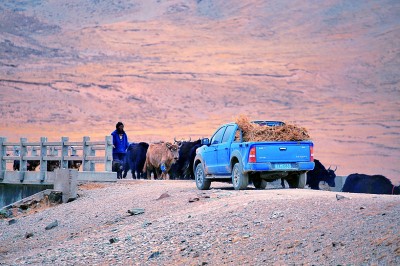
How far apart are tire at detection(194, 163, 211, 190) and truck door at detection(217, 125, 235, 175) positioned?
0.61 meters

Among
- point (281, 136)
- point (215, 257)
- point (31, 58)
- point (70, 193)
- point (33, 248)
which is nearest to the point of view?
point (215, 257)

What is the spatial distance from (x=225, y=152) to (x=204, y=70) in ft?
266

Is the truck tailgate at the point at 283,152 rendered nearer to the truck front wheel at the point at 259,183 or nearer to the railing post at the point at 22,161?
the truck front wheel at the point at 259,183

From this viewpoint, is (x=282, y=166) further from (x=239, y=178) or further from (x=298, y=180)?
(x=298, y=180)

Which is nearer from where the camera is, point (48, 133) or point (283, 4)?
point (48, 133)

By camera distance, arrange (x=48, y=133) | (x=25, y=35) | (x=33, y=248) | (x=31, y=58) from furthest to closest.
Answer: (x=25, y=35) < (x=31, y=58) < (x=48, y=133) < (x=33, y=248)

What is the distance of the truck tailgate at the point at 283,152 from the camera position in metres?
Answer: 19.6

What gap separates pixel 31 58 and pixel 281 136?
284 ft

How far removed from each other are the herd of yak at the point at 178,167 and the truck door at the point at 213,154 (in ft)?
24.8

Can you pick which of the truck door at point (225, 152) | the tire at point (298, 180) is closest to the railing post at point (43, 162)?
the truck door at point (225, 152)

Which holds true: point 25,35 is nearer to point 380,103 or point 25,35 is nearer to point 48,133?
point 48,133

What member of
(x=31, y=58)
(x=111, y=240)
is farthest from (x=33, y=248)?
(x=31, y=58)

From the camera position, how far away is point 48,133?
8050cm

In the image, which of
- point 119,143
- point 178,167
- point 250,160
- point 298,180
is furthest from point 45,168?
point 250,160
